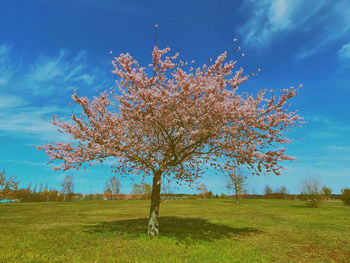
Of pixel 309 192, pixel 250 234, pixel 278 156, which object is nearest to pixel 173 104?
pixel 278 156

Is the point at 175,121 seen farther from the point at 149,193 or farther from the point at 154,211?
the point at 149,193

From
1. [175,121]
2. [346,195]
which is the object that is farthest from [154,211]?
[346,195]

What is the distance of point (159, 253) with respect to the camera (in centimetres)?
1030

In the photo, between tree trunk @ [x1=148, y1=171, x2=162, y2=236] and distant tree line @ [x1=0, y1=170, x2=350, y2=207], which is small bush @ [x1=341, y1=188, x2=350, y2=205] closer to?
distant tree line @ [x1=0, y1=170, x2=350, y2=207]

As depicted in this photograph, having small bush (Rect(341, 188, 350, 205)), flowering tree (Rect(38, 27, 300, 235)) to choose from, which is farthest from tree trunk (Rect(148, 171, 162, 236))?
small bush (Rect(341, 188, 350, 205))

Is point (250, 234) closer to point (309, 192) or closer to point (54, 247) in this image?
point (54, 247)

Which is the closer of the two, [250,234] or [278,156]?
[278,156]

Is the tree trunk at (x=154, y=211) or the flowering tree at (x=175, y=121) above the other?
the flowering tree at (x=175, y=121)

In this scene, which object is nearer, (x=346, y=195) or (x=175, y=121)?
(x=175, y=121)

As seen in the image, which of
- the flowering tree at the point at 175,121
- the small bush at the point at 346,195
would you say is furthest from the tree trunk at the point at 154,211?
the small bush at the point at 346,195

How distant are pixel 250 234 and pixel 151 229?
7.21 metres

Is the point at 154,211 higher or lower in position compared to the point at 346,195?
lower

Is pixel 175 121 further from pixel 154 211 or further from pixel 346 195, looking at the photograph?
pixel 346 195

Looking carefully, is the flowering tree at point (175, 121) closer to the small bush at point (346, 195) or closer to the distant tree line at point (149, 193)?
the distant tree line at point (149, 193)
